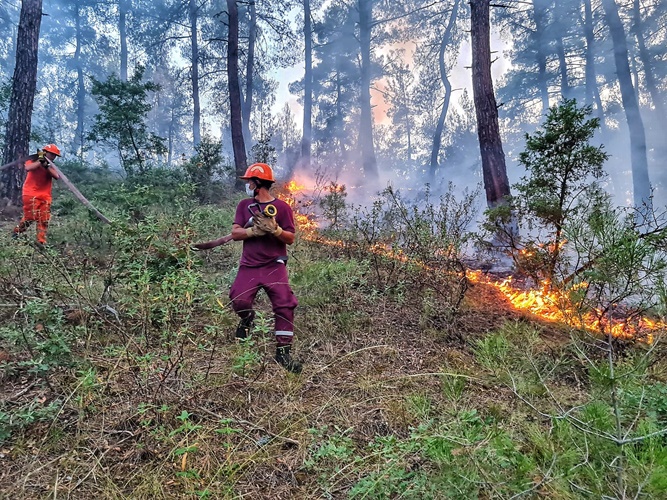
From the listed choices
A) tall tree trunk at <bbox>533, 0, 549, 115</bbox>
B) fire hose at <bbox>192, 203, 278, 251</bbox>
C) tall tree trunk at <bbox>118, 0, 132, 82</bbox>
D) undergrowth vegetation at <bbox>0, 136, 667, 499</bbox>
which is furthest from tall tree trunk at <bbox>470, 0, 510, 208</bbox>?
tall tree trunk at <bbox>118, 0, 132, 82</bbox>

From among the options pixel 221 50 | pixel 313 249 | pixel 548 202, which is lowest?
pixel 313 249

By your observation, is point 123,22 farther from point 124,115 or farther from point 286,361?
point 286,361

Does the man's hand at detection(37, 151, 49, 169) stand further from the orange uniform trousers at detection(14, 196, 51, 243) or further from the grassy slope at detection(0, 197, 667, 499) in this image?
the grassy slope at detection(0, 197, 667, 499)

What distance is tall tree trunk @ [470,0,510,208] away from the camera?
21.9ft

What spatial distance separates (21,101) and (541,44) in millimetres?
27529

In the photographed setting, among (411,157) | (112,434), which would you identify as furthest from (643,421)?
(411,157)

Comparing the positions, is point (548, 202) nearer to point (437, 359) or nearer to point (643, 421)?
point (437, 359)

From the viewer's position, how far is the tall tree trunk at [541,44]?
2125 centimetres

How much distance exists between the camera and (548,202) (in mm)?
4246

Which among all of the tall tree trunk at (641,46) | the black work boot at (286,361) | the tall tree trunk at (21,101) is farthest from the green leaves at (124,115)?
the tall tree trunk at (641,46)

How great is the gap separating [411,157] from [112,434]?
160ft

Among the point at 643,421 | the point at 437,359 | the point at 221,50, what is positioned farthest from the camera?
the point at 221,50

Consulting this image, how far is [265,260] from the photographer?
3.09 meters

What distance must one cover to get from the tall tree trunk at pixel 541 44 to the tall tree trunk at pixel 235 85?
17906 millimetres
